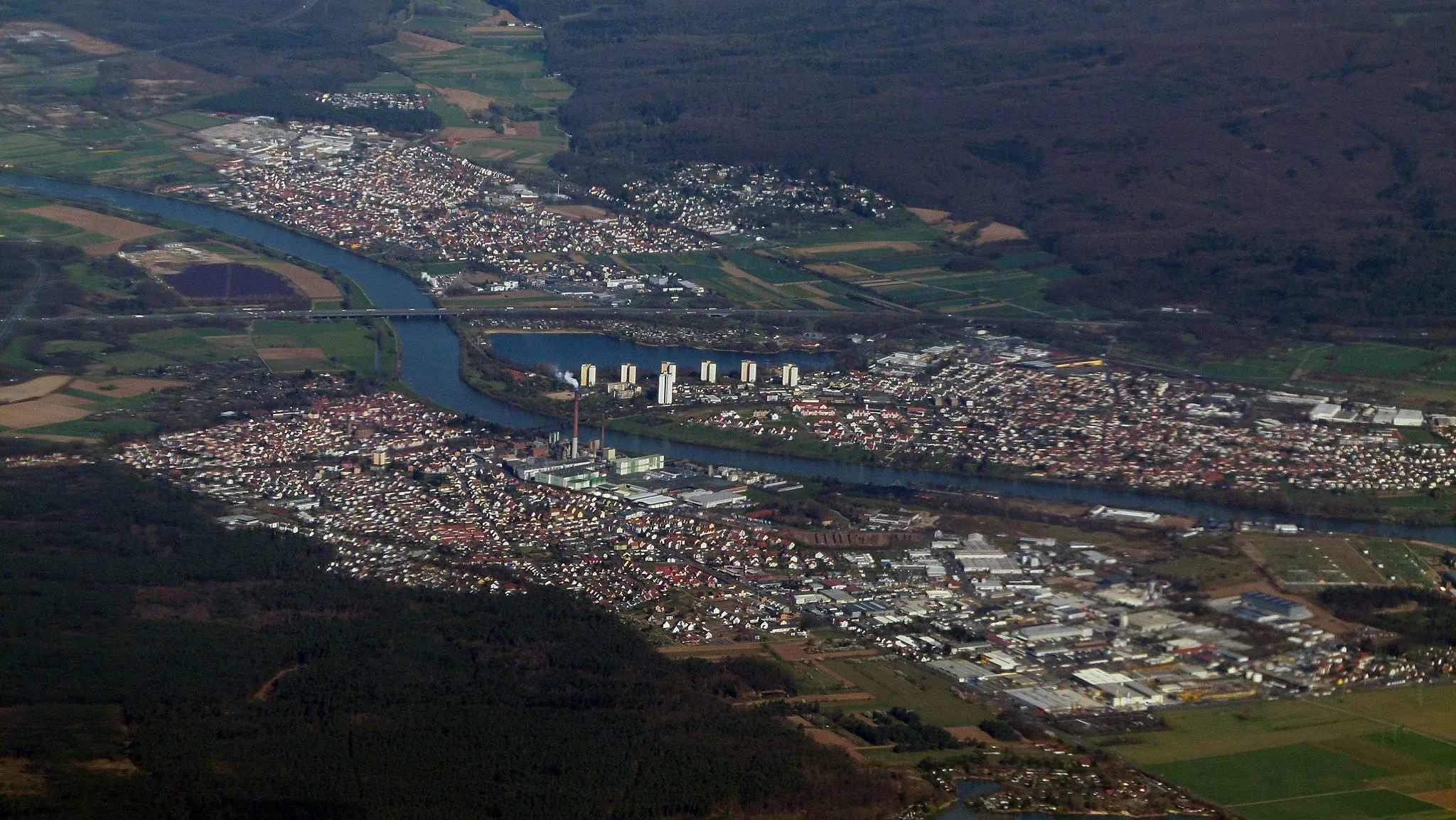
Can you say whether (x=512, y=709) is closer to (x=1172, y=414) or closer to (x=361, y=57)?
(x=1172, y=414)

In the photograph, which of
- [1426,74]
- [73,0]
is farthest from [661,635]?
[73,0]

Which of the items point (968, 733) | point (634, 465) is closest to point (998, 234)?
point (634, 465)

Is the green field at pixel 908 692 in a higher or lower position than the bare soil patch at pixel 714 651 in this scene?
lower

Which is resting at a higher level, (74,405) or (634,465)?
(74,405)

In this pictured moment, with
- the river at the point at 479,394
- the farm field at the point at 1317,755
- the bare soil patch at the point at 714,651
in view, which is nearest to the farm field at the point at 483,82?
the river at the point at 479,394

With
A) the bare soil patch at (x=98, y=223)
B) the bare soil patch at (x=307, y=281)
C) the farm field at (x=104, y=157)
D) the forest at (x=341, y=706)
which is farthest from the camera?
the farm field at (x=104, y=157)

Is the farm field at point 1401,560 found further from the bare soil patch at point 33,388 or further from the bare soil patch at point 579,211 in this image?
the bare soil patch at point 579,211

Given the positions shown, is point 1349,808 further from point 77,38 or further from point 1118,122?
point 77,38
